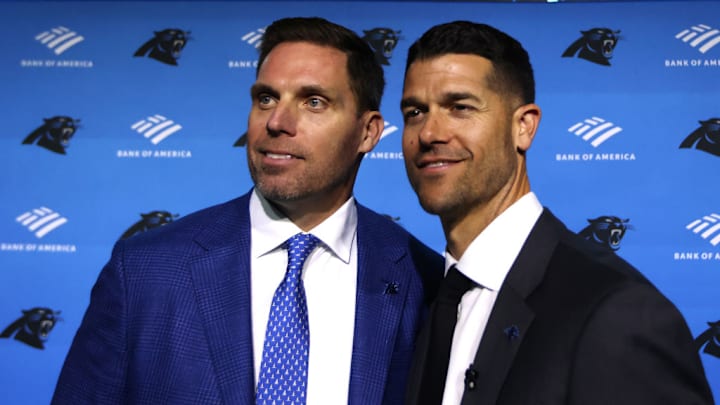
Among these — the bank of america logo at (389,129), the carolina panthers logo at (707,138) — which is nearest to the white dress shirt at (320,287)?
the bank of america logo at (389,129)

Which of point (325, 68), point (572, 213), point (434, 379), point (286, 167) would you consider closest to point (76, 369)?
point (286, 167)

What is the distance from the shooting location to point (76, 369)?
70.2 inches

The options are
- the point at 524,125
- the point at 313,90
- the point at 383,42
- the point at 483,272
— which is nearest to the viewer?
the point at 483,272

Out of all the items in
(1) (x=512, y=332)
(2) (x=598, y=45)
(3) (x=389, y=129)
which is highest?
(2) (x=598, y=45)

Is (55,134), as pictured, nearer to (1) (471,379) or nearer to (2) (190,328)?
(2) (190,328)

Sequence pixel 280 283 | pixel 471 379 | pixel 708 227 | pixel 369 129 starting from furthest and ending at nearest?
pixel 708 227 → pixel 369 129 → pixel 280 283 → pixel 471 379

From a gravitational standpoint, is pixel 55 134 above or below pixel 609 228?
above

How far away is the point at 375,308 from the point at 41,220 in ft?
8.98

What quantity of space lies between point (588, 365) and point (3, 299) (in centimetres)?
359

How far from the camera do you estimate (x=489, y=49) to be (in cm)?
168

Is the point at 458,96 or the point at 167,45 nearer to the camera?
the point at 458,96

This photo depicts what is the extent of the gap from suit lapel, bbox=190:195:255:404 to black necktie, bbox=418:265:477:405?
46 cm

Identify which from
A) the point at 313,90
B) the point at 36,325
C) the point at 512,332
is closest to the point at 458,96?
the point at 313,90

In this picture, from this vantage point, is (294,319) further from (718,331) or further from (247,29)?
(718,331)
